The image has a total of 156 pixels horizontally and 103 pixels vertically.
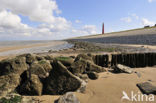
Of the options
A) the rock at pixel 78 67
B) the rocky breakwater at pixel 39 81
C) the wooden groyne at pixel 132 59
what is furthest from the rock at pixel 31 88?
the wooden groyne at pixel 132 59

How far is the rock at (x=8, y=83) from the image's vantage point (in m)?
4.94

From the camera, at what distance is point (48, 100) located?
4809 mm

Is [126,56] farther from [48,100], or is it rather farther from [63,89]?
[48,100]

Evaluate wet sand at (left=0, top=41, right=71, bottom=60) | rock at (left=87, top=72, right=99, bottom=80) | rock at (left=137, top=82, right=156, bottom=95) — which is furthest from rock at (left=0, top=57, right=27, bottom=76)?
wet sand at (left=0, top=41, right=71, bottom=60)

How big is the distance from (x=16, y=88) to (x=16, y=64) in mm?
1270

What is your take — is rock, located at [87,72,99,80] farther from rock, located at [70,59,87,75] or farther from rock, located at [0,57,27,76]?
rock, located at [0,57,27,76]

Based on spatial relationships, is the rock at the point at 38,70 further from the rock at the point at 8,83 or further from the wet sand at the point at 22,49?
the wet sand at the point at 22,49

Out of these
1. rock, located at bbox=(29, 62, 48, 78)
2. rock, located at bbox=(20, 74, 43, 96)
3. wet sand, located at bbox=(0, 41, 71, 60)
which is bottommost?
wet sand, located at bbox=(0, 41, 71, 60)

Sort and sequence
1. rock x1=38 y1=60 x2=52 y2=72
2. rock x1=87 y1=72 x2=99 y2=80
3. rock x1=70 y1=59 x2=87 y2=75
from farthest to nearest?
1. rock x1=70 y1=59 x2=87 y2=75
2. rock x1=87 y1=72 x2=99 y2=80
3. rock x1=38 y1=60 x2=52 y2=72

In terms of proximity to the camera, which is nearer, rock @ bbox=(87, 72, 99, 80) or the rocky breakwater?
the rocky breakwater

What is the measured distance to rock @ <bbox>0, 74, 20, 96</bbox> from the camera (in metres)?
4.94

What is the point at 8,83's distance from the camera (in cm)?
525

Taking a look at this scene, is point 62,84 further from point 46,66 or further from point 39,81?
point 46,66

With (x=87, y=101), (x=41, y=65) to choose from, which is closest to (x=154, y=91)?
(x=87, y=101)
